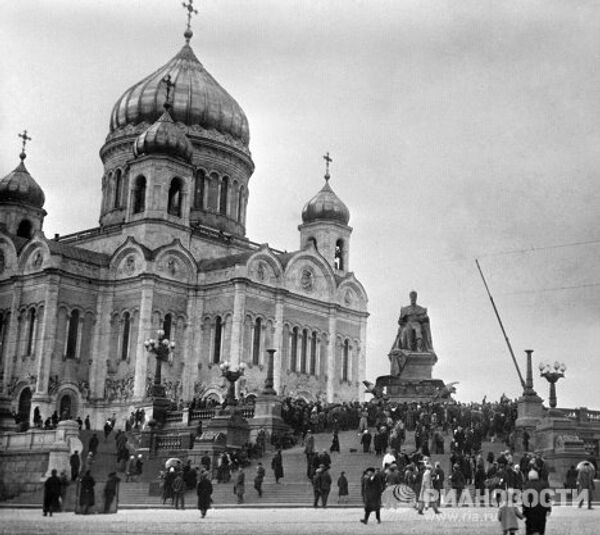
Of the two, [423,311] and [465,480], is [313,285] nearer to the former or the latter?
[423,311]

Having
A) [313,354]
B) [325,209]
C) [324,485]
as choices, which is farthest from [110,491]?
[325,209]

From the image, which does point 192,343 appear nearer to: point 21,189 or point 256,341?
point 256,341

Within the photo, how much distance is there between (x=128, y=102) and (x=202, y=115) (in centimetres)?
456

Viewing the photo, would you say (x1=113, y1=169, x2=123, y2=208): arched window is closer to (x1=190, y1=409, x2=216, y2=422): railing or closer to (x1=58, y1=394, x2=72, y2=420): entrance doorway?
(x1=58, y1=394, x2=72, y2=420): entrance doorway

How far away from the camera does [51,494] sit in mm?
23859

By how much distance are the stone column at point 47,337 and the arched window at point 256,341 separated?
9.94 m

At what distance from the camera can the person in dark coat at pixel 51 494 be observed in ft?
78.1

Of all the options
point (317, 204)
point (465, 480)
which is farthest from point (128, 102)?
point (465, 480)

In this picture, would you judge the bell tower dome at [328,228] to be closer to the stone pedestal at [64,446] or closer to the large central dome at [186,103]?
the large central dome at [186,103]

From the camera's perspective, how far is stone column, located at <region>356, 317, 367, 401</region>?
60.3 meters

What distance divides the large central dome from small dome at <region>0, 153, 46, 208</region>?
18.8 ft

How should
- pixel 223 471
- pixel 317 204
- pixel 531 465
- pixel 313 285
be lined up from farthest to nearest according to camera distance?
pixel 317 204 < pixel 313 285 < pixel 223 471 < pixel 531 465

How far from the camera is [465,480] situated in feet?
93.1

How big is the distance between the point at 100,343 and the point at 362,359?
1620 centimetres
